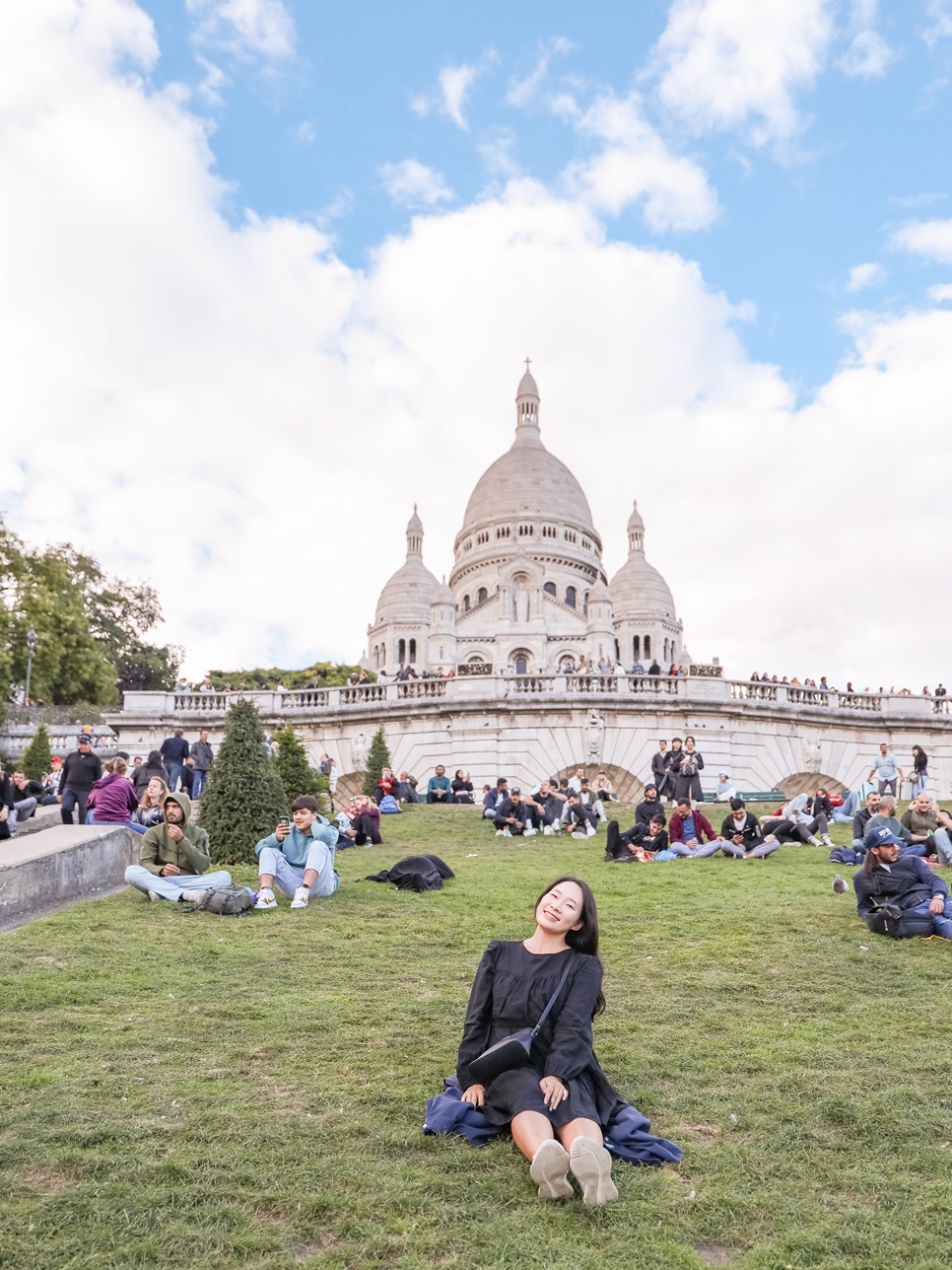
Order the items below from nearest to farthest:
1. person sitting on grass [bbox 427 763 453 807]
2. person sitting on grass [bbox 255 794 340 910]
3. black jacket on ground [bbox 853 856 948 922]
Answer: black jacket on ground [bbox 853 856 948 922] < person sitting on grass [bbox 255 794 340 910] < person sitting on grass [bbox 427 763 453 807]

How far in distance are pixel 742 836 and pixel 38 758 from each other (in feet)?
64.9

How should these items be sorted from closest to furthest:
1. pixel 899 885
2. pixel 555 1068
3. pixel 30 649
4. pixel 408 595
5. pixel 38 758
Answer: pixel 555 1068
pixel 899 885
pixel 38 758
pixel 30 649
pixel 408 595

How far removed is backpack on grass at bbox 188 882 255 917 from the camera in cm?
1045

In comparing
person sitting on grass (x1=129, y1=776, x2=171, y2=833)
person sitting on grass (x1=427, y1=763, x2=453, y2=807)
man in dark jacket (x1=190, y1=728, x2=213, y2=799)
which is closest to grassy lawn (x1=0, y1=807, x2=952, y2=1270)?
person sitting on grass (x1=129, y1=776, x2=171, y2=833)

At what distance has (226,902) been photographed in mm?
10430

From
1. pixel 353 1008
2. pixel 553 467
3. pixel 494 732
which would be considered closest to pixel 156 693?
pixel 494 732

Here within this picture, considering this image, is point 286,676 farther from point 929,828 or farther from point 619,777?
point 929,828

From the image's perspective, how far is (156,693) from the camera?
31.8 metres

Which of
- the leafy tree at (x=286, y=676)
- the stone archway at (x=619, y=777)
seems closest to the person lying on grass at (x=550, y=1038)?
the stone archway at (x=619, y=777)

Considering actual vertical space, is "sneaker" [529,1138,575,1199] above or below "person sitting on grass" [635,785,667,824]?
below

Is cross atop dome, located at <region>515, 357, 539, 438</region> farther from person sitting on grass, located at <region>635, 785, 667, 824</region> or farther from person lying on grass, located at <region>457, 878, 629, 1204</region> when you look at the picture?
person lying on grass, located at <region>457, 878, 629, 1204</region>

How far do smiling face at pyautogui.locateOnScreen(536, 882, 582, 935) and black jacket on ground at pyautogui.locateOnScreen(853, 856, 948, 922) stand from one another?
16.7 ft

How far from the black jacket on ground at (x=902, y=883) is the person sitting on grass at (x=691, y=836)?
5935mm

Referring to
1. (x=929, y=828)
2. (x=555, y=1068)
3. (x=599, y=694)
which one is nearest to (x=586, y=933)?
(x=555, y=1068)
